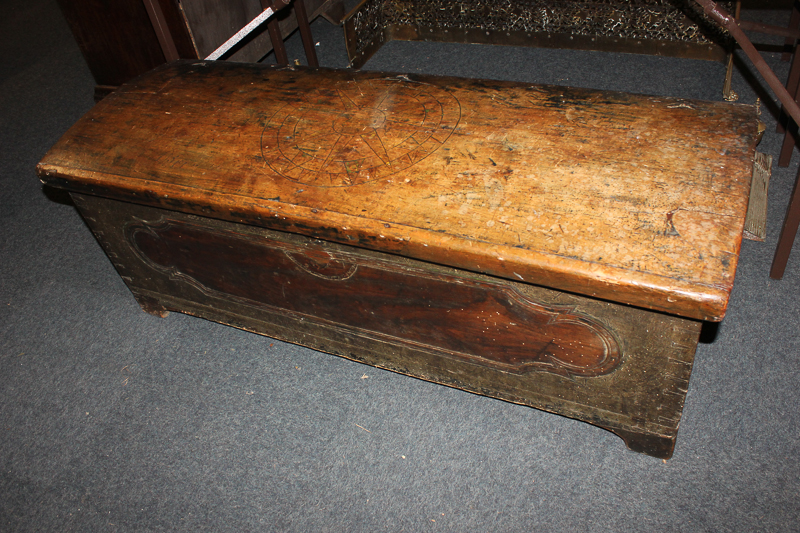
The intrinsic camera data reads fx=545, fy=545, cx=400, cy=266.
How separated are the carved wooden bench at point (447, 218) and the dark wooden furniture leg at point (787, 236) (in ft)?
1.67

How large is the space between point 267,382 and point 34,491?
2.32ft

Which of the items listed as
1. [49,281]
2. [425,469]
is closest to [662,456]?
[425,469]

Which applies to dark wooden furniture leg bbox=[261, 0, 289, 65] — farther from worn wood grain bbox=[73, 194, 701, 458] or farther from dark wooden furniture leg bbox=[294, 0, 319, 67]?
worn wood grain bbox=[73, 194, 701, 458]

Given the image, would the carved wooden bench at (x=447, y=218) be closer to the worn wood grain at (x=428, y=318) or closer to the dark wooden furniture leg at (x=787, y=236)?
the worn wood grain at (x=428, y=318)

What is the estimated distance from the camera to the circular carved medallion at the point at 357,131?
1.38 metres

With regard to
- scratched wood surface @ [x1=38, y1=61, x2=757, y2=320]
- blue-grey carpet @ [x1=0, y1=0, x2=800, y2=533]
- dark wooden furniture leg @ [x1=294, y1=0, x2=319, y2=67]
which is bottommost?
blue-grey carpet @ [x1=0, y1=0, x2=800, y2=533]

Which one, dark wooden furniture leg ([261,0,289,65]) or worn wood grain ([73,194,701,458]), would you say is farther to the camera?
dark wooden furniture leg ([261,0,289,65])

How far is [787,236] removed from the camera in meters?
1.74

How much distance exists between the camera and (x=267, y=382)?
176 centimetres

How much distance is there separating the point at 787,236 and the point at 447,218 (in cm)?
125

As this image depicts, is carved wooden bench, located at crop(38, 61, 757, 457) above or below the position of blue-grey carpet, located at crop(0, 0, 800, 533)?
above

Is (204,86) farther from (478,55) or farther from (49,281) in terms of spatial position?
(478,55)

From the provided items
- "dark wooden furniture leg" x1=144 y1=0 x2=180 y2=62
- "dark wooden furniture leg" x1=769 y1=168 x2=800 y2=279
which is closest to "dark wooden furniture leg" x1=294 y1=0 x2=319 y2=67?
"dark wooden furniture leg" x1=144 y1=0 x2=180 y2=62

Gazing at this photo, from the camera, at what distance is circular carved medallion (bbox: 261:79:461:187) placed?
4.51 feet
